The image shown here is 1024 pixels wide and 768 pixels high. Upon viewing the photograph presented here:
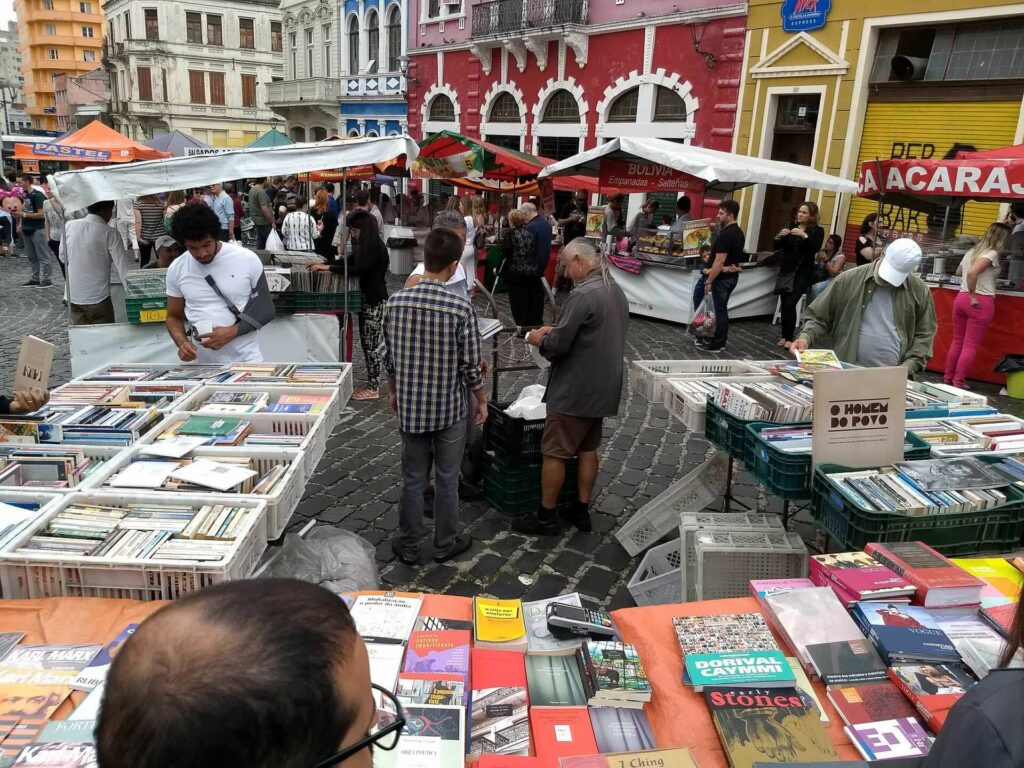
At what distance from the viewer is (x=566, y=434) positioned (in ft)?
14.6

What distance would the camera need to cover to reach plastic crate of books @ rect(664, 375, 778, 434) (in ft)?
13.1

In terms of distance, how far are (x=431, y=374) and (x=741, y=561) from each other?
1.87 m

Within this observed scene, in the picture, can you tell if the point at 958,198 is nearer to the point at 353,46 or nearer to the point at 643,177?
the point at 643,177

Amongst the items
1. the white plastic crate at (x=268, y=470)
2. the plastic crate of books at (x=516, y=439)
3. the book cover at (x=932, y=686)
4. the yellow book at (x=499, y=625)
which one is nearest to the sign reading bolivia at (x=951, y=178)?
the plastic crate of books at (x=516, y=439)

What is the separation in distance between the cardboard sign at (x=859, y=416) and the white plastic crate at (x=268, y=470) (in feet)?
7.61

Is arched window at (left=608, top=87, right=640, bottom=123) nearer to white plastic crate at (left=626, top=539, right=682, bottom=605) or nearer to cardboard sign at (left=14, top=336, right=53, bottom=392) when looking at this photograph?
white plastic crate at (left=626, top=539, right=682, bottom=605)

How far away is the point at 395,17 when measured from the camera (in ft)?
83.8

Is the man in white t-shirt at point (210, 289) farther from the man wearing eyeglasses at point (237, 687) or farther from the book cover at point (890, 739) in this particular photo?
the book cover at point (890, 739)

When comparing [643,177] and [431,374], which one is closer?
[431,374]

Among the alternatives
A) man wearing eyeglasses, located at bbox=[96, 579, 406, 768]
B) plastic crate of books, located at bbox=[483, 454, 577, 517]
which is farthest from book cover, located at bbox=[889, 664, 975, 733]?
plastic crate of books, located at bbox=[483, 454, 577, 517]

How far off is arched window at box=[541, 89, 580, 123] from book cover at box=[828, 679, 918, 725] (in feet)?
58.8

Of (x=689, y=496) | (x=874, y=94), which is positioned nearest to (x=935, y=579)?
(x=689, y=496)

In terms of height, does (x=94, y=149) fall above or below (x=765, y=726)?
above

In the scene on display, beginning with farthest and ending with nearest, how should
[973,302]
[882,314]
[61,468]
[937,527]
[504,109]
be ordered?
[504,109]
[973,302]
[882,314]
[61,468]
[937,527]
